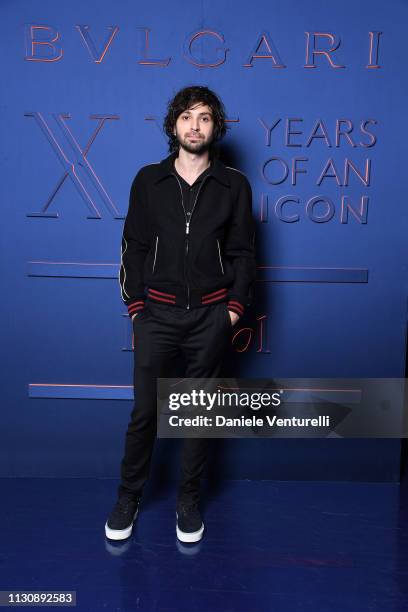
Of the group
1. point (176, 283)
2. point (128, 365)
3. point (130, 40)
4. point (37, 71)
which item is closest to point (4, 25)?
point (37, 71)

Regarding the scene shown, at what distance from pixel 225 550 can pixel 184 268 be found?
1.11 m

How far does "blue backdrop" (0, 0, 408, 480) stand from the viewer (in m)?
2.51

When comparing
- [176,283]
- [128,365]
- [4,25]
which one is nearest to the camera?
[176,283]

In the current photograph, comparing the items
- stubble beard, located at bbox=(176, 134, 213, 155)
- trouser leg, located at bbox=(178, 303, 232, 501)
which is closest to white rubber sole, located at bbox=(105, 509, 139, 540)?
trouser leg, located at bbox=(178, 303, 232, 501)

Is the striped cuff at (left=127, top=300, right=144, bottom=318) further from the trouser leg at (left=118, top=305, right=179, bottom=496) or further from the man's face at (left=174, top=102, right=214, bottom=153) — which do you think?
the man's face at (left=174, top=102, right=214, bottom=153)

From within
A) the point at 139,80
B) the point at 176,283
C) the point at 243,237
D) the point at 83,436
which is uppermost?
the point at 139,80

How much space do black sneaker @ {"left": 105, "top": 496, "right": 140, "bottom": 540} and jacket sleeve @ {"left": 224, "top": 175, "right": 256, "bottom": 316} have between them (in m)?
0.91

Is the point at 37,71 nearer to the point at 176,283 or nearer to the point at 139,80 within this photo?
the point at 139,80

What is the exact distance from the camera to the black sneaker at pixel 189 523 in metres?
2.20

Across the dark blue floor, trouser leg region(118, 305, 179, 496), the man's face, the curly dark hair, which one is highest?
the curly dark hair

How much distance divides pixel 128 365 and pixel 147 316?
21.9 inches

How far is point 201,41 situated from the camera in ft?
8.20

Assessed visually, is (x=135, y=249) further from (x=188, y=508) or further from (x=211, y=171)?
(x=188, y=508)

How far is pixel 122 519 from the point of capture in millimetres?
2234
